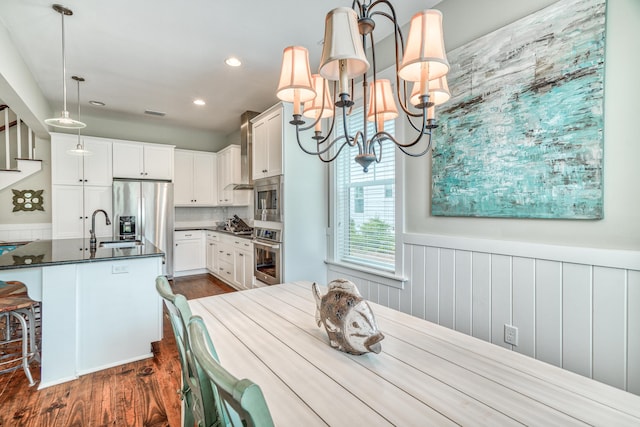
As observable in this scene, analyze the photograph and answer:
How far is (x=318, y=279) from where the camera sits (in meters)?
3.37

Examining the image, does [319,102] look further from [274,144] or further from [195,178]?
[195,178]

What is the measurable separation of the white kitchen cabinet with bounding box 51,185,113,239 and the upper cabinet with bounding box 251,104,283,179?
8.36ft

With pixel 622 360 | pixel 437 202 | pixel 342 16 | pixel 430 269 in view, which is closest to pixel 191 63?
pixel 342 16

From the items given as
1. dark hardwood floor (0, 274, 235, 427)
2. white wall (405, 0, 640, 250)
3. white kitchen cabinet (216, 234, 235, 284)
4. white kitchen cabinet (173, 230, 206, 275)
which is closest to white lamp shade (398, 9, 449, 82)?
white wall (405, 0, 640, 250)

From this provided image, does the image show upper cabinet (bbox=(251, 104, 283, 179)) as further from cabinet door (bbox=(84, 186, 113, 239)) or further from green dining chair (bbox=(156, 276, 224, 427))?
cabinet door (bbox=(84, 186, 113, 239))

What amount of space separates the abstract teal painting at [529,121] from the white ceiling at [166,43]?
2.71 feet

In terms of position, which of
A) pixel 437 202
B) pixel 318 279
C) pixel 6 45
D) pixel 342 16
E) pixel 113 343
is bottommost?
pixel 113 343

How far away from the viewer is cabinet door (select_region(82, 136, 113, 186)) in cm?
446

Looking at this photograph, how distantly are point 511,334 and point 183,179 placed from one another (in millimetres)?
5314

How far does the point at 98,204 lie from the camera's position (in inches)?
178

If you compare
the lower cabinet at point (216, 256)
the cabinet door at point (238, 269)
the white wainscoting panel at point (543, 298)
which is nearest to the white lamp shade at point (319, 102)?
the white wainscoting panel at point (543, 298)

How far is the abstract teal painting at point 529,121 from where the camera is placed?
4.92 ft

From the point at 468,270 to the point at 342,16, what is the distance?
1712 mm

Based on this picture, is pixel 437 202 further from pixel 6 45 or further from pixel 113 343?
pixel 6 45
